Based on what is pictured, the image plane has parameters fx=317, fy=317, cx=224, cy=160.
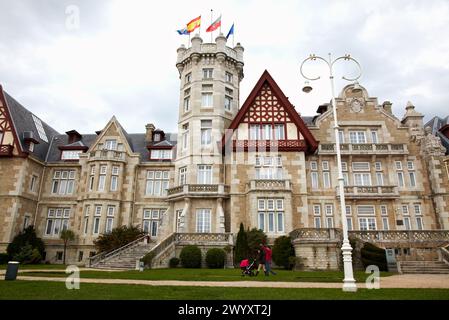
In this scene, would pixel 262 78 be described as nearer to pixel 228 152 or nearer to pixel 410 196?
pixel 228 152

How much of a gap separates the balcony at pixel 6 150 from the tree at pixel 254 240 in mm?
23539

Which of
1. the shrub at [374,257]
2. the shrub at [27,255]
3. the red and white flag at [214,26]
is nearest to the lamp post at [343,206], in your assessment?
the shrub at [374,257]

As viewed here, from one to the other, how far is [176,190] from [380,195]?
17765 mm

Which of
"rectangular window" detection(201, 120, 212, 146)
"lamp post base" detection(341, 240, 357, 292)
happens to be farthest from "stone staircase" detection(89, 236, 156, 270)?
"lamp post base" detection(341, 240, 357, 292)

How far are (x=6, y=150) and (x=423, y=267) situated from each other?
35.1 m

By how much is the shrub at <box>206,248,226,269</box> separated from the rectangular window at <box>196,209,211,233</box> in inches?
157

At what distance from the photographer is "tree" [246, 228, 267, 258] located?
23.4 m

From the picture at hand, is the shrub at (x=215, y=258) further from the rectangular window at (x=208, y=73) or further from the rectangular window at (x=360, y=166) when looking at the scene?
the rectangular window at (x=208, y=73)

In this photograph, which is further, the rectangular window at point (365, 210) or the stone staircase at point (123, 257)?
the rectangular window at point (365, 210)

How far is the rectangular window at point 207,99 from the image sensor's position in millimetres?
31047

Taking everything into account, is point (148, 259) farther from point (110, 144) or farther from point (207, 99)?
point (110, 144)

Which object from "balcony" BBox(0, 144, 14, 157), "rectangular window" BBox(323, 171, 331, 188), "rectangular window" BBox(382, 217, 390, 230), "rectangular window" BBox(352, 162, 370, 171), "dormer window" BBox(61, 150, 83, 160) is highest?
"dormer window" BBox(61, 150, 83, 160)

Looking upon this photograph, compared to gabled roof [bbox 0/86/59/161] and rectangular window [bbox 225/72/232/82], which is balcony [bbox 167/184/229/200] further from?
gabled roof [bbox 0/86/59/161]
